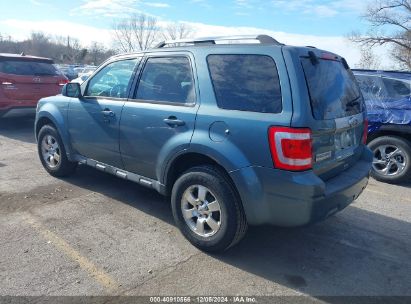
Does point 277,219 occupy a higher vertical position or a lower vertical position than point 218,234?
higher

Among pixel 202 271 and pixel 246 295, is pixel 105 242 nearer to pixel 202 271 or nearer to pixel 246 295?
pixel 202 271

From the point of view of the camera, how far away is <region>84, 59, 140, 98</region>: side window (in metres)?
4.36

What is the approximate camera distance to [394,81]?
6.20 m

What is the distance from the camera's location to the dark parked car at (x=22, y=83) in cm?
855

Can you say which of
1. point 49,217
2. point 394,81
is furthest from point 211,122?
point 394,81

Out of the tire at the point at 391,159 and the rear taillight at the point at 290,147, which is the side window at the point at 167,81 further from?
the tire at the point at 391,159

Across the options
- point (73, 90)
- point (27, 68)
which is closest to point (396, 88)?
point (73, 90)

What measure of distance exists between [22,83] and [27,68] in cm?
49

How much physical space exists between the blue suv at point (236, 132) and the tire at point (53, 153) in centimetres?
113

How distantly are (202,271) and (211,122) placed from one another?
131 cm

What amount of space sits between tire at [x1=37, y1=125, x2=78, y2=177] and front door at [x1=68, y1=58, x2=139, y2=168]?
1.30ft

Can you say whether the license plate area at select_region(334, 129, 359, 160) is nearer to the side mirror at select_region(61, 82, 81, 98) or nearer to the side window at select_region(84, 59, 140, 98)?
the side window at select_region(84, 59, 140, 98)

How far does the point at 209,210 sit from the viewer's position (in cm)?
350

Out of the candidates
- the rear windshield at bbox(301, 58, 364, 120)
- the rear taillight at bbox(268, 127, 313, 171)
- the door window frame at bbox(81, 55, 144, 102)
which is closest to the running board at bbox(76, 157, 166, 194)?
the door window frame at bbox(81, 55, 144, 102)
